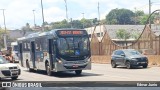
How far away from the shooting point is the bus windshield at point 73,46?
73.6 ft

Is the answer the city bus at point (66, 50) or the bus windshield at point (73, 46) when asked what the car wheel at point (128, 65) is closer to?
the city bus at point (66, 50)

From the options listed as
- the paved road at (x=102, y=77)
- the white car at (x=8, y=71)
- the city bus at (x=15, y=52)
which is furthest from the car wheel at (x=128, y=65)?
the city bus at (x=15, y=52)

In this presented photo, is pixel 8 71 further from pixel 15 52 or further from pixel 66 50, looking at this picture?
pixel 15 52

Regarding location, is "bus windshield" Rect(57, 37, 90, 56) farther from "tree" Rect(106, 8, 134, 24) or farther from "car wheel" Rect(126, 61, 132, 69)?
"tree" Rect(106, 8, 134, 24)

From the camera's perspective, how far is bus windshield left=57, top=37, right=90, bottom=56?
73.6 ft

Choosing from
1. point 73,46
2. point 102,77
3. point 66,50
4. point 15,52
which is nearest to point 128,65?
point 73,46

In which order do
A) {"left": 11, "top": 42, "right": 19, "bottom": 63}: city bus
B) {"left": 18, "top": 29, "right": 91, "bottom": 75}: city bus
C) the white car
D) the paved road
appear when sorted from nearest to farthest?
the paved road → the white car → {"left": 18, "top": 29, "right": 91, "bottom": 75}: city bus → {"left": 11, "top": 42, "right": 19, "bottom": 63}: city bus

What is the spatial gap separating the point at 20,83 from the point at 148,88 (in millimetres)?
2235

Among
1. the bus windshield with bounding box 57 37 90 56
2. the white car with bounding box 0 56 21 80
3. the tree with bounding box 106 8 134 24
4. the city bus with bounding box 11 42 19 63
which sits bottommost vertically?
the city bus with bounding box 11 42 19 63

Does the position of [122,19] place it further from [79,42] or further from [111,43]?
[79,42]

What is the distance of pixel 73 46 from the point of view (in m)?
22.6

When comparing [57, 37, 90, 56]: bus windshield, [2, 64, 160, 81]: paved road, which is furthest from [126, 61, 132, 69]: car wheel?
[57, 37, 90, 56]: bus windshield

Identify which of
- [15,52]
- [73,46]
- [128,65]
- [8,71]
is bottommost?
[15,52]

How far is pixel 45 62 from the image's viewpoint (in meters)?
24.4
